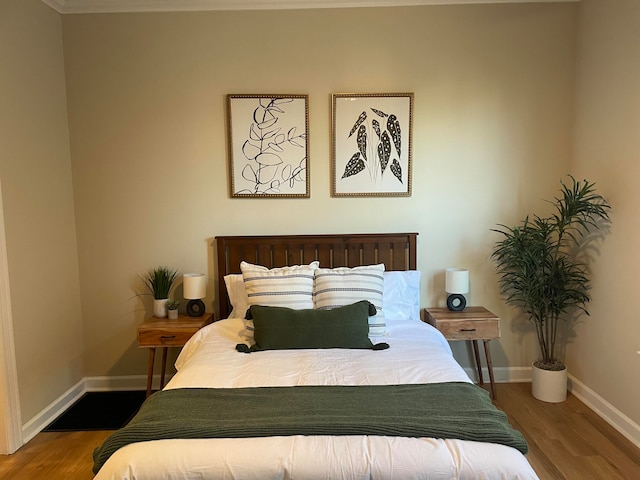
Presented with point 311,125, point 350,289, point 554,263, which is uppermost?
point 311,125

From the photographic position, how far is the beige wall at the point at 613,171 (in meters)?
2.83

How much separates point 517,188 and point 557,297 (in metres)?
0.85

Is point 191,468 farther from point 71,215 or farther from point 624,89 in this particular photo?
point 624,89

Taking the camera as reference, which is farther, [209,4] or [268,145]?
[268,145]

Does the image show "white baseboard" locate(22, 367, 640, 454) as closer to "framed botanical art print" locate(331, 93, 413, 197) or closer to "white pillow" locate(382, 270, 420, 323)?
"white pillow" locate(382, 270, 420, 323)

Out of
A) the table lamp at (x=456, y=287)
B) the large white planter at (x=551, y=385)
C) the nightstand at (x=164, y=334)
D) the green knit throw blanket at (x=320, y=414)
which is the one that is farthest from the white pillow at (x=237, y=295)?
the large white planter at (x=551, y=385)

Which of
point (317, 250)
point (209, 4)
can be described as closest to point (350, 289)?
point (317, 250)

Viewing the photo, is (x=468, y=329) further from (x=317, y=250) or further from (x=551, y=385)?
(x=317, y=250)

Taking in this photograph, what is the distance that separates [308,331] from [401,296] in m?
0.89

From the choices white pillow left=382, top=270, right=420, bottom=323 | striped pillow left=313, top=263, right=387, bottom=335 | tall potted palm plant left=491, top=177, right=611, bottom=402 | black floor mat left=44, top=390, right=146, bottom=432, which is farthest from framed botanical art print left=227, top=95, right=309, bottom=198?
black floor mat left=44, top=390, right=146, bottom=432

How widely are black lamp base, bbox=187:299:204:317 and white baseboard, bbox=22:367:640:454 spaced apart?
640 millimetres

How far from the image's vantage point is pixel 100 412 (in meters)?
3.30

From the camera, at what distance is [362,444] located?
1.73 metres

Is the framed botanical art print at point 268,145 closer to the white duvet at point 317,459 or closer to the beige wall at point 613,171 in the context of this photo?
the beige wall at point 613,171
